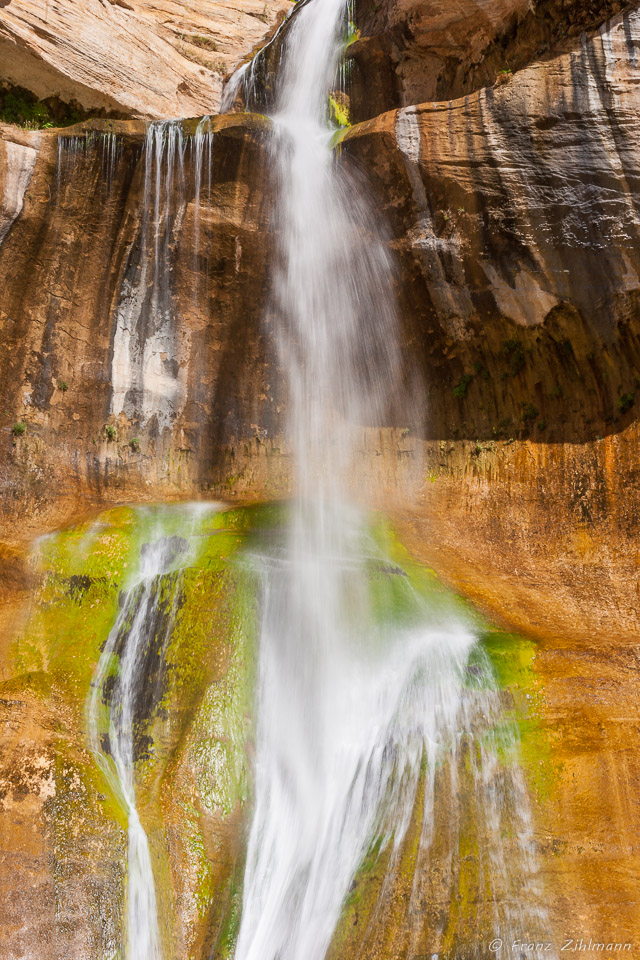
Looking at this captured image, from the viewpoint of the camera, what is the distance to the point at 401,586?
22.4ft

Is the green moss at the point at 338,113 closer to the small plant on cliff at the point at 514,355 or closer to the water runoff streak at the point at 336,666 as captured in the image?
the water runoff streak at the point at 336,666

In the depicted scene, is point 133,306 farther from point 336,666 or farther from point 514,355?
point 336,666

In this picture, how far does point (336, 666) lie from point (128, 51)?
11.2 meters

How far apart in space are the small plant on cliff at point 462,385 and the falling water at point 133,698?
13.9 ft

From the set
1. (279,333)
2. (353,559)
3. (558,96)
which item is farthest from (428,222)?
(353,559)

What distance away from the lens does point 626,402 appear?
7.84 meters

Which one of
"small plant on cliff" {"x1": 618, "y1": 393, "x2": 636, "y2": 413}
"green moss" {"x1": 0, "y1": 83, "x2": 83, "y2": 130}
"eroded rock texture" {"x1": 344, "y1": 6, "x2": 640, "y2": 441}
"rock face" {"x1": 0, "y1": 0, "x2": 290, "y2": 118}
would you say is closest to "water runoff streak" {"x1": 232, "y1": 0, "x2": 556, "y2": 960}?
"eroded rock texture" {"x1": 344, "y1": 6, "x2": 640, "y2": 441}

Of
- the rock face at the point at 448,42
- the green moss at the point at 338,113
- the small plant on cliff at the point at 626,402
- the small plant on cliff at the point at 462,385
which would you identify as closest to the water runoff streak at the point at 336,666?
the small plant on cliff at the point at 462,385

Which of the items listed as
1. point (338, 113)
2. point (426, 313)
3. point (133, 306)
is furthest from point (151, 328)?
point (338, 113)

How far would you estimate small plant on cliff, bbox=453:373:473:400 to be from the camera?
922 centimetres

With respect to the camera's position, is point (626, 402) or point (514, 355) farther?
point (514, 355)

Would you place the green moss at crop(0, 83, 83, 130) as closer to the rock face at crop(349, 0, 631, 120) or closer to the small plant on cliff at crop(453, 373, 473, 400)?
the rock face at crop(349, 0, 631, 120)

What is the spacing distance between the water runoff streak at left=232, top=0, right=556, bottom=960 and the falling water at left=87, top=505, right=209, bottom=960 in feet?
2.38

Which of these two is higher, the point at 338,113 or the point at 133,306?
the point at 338,113
